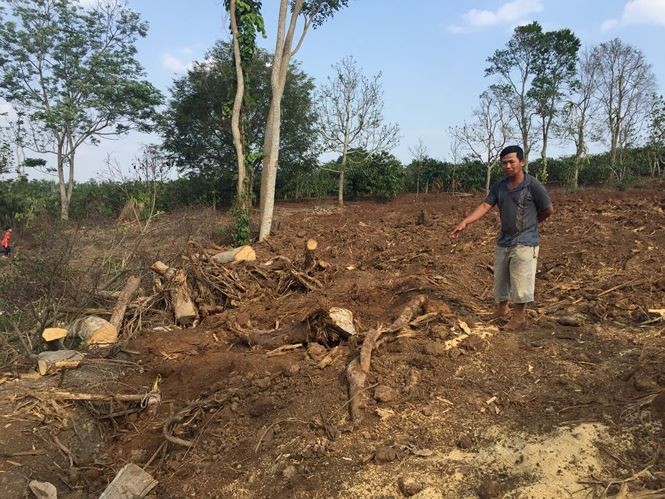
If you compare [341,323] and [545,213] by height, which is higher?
[545,213]

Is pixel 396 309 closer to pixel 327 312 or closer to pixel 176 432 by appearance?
pixel 327 312

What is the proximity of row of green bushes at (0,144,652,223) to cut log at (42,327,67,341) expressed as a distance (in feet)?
29.8

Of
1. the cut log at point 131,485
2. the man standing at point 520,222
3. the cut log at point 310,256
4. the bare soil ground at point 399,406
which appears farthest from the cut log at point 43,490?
the cut log at point 310,256

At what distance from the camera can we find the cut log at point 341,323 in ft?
13.8

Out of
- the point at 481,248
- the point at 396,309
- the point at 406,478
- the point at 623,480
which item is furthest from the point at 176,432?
the point at 481,248

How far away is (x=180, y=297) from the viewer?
19.8 ft

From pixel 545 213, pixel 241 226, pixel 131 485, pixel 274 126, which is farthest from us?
pixel 274 126

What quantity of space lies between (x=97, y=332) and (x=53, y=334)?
0.42m

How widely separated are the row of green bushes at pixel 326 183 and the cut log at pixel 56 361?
9.54 m

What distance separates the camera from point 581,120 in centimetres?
2380

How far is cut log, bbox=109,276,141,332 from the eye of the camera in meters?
5.65

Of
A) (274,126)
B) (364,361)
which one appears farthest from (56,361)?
(274,126)

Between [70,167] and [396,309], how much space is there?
1807cm

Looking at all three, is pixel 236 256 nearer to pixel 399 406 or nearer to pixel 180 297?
pixel 180 297
